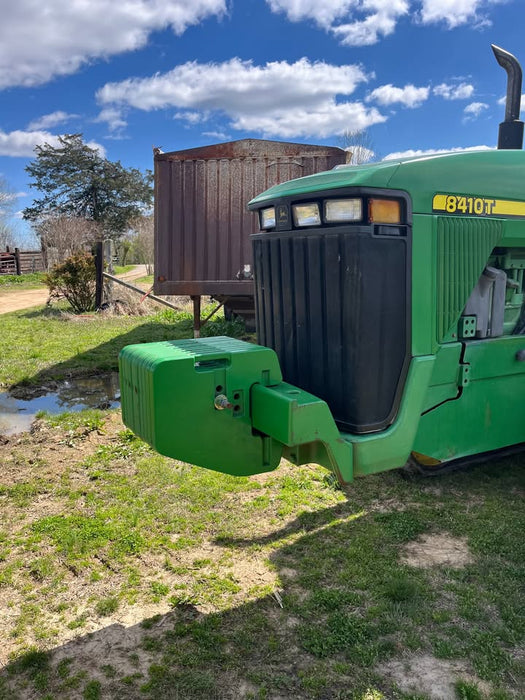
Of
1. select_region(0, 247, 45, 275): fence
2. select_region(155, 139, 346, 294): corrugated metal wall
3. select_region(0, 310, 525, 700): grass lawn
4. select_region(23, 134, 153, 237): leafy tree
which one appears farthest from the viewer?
select_region(23, 134, 153, 237): leafy tree

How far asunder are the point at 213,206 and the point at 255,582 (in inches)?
259

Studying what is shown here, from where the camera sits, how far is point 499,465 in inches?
163

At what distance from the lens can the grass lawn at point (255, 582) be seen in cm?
226

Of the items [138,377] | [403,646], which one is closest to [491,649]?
[403,646]

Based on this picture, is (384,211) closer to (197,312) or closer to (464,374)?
(464,374)

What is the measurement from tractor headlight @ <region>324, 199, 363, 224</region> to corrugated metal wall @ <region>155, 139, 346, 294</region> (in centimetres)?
575

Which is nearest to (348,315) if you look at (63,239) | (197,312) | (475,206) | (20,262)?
(475,206)

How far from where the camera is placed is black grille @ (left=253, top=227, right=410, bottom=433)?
2.60m

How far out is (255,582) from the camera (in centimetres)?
287

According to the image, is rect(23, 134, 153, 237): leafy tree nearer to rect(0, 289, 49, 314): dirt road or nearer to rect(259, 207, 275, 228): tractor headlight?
rect(0, 289, 49, 314): dirt road

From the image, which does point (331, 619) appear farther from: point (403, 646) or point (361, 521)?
point (361, 521)

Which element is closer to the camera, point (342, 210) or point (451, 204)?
point (342, 210)

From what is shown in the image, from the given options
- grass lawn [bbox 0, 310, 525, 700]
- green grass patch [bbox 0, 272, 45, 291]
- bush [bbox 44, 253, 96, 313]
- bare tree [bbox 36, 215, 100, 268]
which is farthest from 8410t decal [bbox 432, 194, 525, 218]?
green grass patch [bbox 0, 272, 45, 291]

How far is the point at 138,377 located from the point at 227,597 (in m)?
1.18
